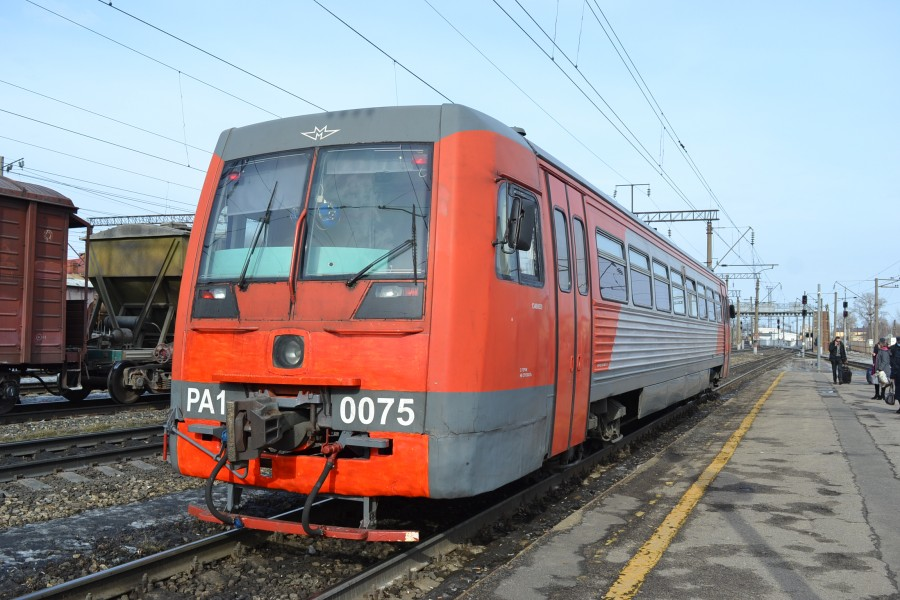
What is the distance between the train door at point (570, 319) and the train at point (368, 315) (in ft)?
0.34

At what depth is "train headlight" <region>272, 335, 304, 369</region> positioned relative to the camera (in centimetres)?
471

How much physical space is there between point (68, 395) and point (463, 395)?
43.2 ft

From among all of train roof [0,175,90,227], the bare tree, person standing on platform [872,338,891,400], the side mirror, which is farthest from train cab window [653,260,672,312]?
the bare tree

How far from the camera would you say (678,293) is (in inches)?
472

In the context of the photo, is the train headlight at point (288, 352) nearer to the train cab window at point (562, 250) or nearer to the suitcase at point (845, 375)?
the train cab window at point (562, 250)

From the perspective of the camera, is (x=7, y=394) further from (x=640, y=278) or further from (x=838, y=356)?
(x=838, y=356)

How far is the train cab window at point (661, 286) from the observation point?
1024cm

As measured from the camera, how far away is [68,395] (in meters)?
15.0

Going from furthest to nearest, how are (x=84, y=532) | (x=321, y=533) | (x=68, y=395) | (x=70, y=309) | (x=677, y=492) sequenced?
(x=68, y=395) < (x=70, y=309) < (x=677, y=492) < (x=84, y=532) < (x=321, y=533)

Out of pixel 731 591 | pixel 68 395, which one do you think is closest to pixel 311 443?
pixel 731 591

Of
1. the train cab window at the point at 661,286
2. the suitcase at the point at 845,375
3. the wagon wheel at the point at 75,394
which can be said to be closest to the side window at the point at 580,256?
the train cab window at the point at 661,286

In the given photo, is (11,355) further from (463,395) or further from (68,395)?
(463,395)

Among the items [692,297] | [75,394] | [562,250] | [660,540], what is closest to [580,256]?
[562,250]

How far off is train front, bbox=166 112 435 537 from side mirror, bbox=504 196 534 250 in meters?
0.58
